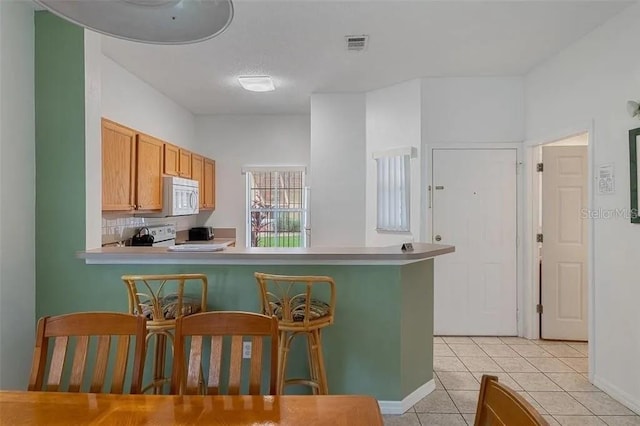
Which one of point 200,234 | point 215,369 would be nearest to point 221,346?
point 215,369

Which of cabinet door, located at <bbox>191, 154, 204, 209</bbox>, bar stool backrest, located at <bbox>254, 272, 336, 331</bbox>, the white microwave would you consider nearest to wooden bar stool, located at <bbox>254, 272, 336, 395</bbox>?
bar stool backrest, located at <bbox>254, 272, 336, 331</bbox>

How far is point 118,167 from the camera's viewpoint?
324cm

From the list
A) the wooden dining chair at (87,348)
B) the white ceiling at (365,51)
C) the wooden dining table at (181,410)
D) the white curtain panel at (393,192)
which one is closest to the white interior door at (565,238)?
the white ceiling at (365,51)

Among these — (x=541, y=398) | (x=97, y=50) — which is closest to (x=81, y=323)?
(x=97, y=50)

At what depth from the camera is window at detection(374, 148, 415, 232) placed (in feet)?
13.6

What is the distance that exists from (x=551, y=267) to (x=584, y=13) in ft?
7.69

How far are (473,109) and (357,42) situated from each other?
1622mm

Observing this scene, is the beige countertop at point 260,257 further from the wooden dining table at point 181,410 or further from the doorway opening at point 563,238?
the doorway opening at point 563,238

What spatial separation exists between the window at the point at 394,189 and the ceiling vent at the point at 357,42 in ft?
4.24

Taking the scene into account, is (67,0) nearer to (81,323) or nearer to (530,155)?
(81,323)

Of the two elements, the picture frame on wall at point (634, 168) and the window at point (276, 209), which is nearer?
the picture frame on wall at point (634, 168)

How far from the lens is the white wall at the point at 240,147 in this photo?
18.9 feet

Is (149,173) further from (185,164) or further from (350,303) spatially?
(350,303)

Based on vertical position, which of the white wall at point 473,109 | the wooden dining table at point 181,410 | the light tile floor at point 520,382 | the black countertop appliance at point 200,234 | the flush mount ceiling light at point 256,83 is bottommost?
the light tile floor at point 520,382
